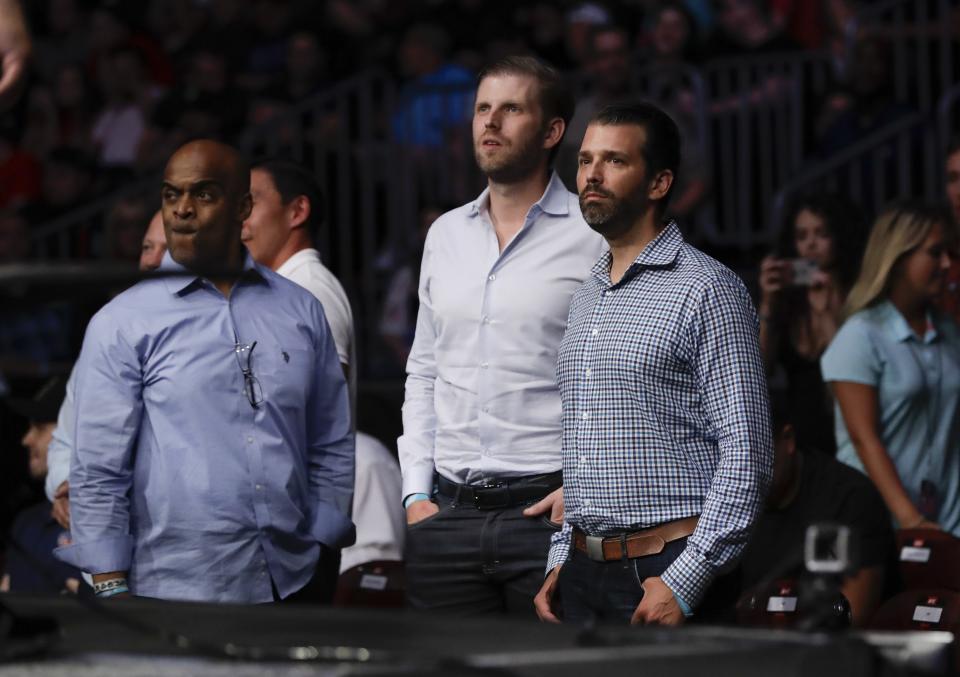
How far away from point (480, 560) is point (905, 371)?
208cm

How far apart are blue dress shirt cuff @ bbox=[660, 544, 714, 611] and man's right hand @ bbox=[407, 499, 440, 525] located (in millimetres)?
870

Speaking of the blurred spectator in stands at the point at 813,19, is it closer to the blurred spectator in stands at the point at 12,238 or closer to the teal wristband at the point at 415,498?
the blurred spectator in stands at the point at 12,238

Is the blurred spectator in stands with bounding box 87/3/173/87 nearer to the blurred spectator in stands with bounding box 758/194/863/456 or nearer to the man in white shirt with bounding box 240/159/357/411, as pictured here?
the blurred spectator in stands with bounding box 758/194/863/456

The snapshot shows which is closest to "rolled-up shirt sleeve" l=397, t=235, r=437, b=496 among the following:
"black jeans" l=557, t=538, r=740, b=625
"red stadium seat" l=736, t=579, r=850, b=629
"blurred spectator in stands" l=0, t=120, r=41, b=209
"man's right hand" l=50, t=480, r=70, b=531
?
"black jeans" l=557, t=538, r=740, b=625

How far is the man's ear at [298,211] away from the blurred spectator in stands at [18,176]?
679cm

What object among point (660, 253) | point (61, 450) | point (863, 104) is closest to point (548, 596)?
point (660, 253)

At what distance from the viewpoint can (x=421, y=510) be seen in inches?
173

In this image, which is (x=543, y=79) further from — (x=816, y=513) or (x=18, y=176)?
(x=18, y=176)

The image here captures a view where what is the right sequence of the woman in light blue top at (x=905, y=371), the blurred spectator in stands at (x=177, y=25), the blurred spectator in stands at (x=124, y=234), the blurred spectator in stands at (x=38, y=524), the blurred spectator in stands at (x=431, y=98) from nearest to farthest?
the woman in light blue top at (x=905, y=371) < the blurred spectator in stands at (x=38, y=524) < the blurred spectator in stands at (x=124, y=234) < the blurred spectator in stands at (x=431, y=98) < the blurred spectator in stands at (x=177, y=25)

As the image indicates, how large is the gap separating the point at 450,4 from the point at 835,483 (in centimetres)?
642

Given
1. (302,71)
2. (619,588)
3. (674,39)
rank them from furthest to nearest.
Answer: (302,71)
(674,39)
(619,588)

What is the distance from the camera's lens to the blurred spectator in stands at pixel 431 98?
9.98m

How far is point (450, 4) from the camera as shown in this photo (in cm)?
1112

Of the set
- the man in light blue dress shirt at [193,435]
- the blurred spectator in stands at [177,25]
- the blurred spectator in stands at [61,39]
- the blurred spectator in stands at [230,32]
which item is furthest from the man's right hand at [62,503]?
the blurred spectator in stands at [61,39]
